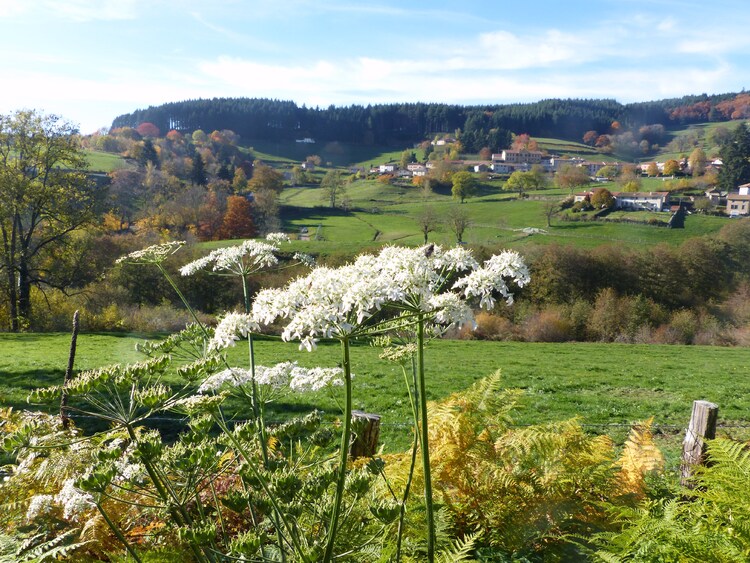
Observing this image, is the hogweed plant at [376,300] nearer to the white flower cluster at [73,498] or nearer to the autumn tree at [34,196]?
the white flower cluster at [73,498]

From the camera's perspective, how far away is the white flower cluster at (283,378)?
301 cm

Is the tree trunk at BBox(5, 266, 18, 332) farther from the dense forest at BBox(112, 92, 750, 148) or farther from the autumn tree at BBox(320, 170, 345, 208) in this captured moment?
the dense forest at BBox(112, 92, 750, 148)

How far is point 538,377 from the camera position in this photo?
18.0 meters

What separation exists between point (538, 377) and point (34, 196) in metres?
26.4

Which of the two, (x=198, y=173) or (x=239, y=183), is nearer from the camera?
(x=198, y=173)

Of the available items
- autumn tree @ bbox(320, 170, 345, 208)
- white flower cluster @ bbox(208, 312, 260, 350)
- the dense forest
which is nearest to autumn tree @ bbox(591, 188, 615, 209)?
autumn tree @ bbox(320, 170, 345, 208)

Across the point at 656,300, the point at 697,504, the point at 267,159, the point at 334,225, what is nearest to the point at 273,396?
the point at 697,504

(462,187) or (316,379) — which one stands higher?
(316,379)

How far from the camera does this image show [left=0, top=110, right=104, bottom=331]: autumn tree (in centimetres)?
2764

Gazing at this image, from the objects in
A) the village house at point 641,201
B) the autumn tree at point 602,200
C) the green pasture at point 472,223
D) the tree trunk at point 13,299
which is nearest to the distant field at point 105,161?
the green pasture at point 472,223

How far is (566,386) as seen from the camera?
16.7 meters

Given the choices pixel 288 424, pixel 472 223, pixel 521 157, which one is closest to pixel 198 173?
pixel 472 223

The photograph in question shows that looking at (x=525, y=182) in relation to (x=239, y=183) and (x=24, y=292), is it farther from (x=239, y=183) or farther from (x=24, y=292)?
(x=24, y=292)

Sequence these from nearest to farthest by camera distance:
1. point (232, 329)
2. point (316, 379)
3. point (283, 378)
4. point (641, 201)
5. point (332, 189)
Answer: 1. point (232, 329)
2. point (316, 379)
3. point (283, 378)
4. point (641, 201)
5. point (332, 189)
